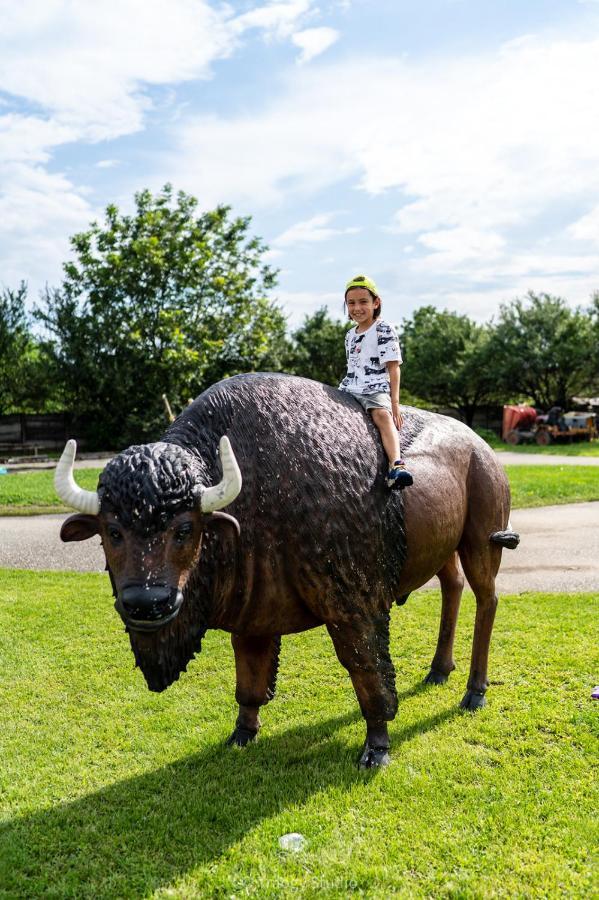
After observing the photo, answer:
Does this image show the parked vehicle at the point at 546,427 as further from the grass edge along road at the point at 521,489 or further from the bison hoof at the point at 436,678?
the bison hoof at the point at 436,678

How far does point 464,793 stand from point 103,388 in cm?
2612

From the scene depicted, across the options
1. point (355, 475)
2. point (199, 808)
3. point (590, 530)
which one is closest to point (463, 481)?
point (355, 475)

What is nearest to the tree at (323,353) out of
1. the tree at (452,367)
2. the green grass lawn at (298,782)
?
the tree at (452,367)

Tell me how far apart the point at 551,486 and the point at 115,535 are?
1312cm

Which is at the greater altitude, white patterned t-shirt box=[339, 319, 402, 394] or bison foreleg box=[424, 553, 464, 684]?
white patterned t-shirt box=[339, 319, 402, 394]

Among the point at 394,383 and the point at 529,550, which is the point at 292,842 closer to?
the point at 394,383

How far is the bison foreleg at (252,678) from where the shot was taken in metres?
4.39

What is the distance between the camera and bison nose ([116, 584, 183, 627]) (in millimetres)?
2977

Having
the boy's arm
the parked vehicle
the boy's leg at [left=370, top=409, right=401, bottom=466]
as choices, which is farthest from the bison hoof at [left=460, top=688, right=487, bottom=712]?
the parked vehicle

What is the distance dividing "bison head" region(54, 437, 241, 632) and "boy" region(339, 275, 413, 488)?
4.33ft

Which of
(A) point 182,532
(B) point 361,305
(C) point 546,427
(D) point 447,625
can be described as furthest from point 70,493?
(C) point 546,427

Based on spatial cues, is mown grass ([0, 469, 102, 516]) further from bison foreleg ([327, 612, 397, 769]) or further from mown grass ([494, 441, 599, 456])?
mown grass ([494, 441, 599, 456])

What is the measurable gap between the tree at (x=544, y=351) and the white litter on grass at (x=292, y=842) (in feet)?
101

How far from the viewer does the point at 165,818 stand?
3609 millimetres
